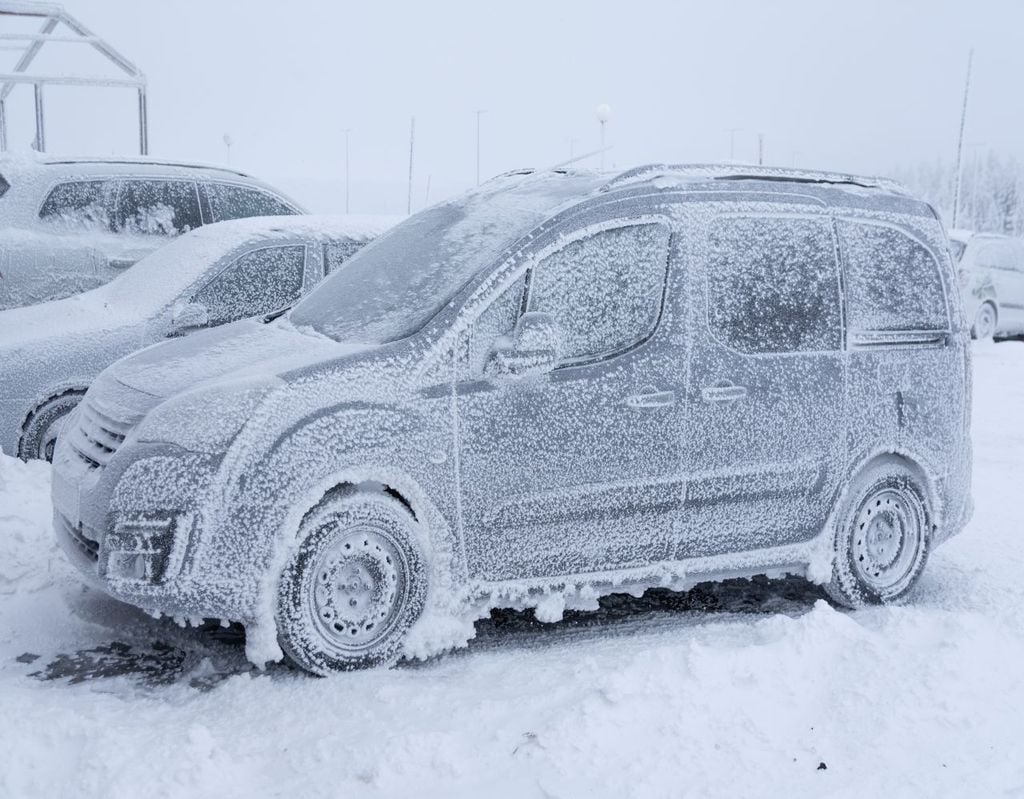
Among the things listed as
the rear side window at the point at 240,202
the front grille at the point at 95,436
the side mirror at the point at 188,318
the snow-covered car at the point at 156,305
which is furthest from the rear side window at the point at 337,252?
the front grille at the point at 95,436

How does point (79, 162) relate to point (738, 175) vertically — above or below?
below

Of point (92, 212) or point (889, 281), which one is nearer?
point (889, 281)

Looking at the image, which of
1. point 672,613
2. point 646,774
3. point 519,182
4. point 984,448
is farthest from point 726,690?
point 984,448

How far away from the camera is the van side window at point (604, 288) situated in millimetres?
4902

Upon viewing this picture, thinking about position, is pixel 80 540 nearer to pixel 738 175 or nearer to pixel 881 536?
pixel 738 175

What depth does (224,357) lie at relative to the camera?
5.03 m

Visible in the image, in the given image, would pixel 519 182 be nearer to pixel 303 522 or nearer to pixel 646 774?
pixel 303 522

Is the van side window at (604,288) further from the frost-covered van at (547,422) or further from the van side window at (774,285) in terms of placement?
the van side window at (774,285)

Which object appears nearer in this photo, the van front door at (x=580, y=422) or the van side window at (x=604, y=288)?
the van front door at (x=580, y=422)

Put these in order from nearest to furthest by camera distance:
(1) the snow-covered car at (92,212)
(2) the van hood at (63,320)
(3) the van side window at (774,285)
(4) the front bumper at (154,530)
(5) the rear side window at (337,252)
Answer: (4) the front bumper at (154,530), (3) the van side window at (774,285), (2) the van hood at (63,320), (5) the rear side window at (337,252), (1) the snow-covered car at (92,212)

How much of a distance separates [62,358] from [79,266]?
2.36 meters

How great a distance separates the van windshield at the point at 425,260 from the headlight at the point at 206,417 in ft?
2.17

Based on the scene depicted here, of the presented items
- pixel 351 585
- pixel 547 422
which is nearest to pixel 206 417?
pixel 351 585

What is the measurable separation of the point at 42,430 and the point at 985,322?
14337 mm
